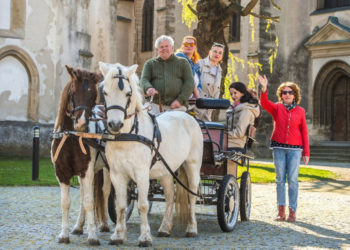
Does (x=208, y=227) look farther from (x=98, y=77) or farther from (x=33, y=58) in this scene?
(x=33, y=58)

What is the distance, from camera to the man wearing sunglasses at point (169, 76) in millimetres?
7641

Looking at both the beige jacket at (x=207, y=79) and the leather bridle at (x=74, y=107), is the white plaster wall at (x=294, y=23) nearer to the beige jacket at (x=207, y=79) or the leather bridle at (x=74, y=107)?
the beige jacket at (x=207, y=79)

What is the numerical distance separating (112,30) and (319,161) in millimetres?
10583

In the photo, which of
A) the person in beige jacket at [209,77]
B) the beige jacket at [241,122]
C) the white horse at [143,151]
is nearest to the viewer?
the white horse at [143,151]

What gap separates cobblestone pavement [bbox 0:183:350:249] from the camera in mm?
6512

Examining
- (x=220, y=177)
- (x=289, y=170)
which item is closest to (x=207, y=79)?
(x=220, y=177)

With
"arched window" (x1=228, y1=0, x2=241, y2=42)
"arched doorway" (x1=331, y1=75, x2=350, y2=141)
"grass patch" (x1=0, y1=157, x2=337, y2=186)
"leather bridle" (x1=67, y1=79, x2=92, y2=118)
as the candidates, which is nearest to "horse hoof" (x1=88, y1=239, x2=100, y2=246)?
"leather bridle" (x1=67, y1=79, x2=92, y2=118)

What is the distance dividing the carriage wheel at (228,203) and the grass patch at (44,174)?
5.61 meters

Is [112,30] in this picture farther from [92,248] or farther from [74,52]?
[92,248]

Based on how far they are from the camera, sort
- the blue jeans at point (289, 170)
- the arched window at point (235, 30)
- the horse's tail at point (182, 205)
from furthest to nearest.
→ 1. the arched window at point (235, 30)
2. the blue jeans at point (289, 170)
3. the horse's tail at point (182, 205)

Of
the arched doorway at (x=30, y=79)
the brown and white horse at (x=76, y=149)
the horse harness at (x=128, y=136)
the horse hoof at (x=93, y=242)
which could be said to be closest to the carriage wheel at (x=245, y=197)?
the horse harness at (x=128, y=136)

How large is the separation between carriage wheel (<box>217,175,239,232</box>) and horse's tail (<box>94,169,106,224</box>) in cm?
144

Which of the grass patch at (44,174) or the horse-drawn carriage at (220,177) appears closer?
the horse-drawn carriage at (220,177)

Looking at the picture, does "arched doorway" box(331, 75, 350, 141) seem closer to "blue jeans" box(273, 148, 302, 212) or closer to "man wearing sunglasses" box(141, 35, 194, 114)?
"blue jeans" box(273, 148, 302, 212)
